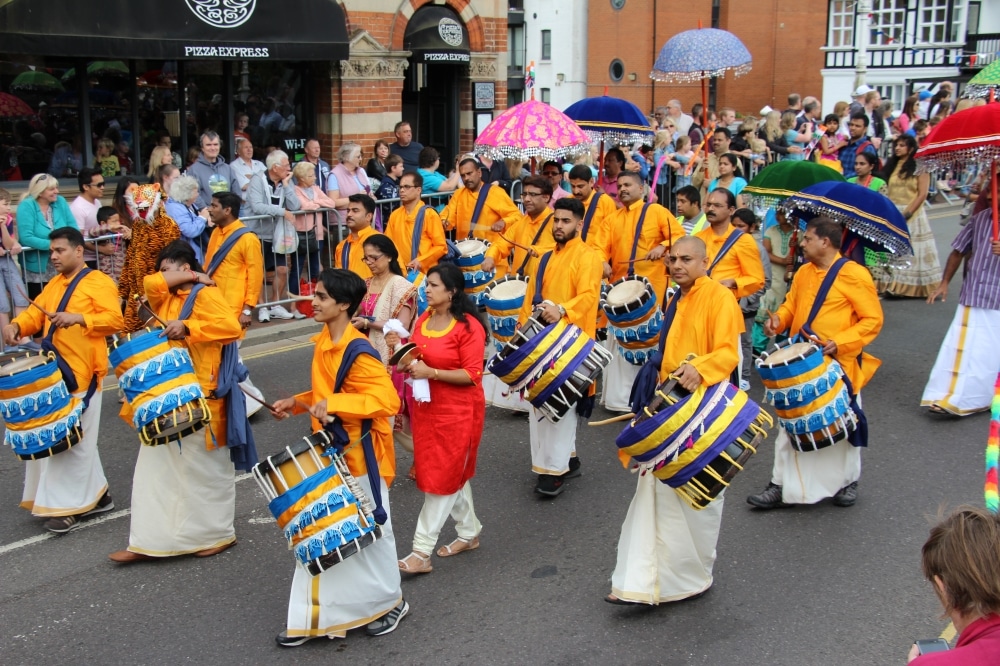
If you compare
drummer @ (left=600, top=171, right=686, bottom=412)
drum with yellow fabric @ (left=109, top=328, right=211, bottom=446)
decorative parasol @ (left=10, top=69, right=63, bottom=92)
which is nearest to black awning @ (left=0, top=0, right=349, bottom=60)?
decorative parasol @ (left=10, top=69, right=63, bottom=92)

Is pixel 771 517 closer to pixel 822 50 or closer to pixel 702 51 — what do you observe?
pixel 702 51

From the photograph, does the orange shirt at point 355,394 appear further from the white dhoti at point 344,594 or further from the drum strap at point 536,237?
the drum strap at point 536,237

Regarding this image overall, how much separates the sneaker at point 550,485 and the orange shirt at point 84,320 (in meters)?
2.91

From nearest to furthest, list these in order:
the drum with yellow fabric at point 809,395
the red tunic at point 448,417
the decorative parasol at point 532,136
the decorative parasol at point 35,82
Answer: the red tunic at point 448,417 → the drum with yellow fabric at point 809,395 → the decorative parasol at point 532,136 → the decorative parasol at point 35,82

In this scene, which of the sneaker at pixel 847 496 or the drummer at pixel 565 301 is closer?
the sneaker at pixel 847 496

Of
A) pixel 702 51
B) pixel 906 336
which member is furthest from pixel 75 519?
pixel 702 51

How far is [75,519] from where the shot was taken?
22.3 ft

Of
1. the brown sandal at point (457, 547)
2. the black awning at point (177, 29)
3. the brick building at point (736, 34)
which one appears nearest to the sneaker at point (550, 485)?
the brown sandal at point (457, 547)

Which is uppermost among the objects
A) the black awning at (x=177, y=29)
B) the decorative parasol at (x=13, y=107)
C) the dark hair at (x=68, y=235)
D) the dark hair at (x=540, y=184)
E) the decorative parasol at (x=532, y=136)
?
the black awning at (x=177, y=29)

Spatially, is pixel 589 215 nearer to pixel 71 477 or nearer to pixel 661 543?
pixel 661 543

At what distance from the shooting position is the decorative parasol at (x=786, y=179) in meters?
8.69

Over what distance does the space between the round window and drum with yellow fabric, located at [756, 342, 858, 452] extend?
116 feet

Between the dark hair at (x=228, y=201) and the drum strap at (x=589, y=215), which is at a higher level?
the dark hair at (x=228, y=201)

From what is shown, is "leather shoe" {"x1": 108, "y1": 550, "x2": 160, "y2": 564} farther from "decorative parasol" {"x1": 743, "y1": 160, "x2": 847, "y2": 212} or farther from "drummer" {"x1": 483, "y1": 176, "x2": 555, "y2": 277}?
"decorative parasol" {"x1": 743, "y1": 160, "x2": 847, "y2": 212}
